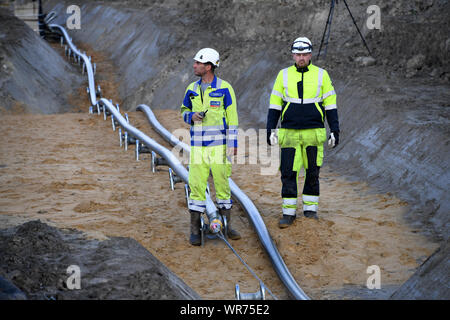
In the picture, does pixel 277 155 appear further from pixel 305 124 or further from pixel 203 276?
pixel 203 276

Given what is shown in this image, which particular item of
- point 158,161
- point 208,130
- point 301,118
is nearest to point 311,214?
point 301,118

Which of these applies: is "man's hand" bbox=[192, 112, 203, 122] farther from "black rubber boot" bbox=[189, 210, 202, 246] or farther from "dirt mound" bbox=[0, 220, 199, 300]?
"dirt mound" bbox=[0, 220, 199, 300]

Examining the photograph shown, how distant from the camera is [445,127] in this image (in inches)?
378

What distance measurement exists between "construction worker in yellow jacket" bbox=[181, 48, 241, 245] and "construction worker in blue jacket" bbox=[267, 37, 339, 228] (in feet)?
2.20

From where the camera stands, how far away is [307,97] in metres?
7.73

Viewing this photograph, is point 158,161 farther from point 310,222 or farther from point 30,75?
point 30,75

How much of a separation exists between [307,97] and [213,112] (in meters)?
1.32

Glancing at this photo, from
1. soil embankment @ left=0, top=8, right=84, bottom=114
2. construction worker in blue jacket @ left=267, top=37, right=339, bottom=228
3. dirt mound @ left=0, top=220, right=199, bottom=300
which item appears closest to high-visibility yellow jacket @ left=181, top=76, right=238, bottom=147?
construction worker in blue jacket @ left=267, top=37, right=339, bottom=228

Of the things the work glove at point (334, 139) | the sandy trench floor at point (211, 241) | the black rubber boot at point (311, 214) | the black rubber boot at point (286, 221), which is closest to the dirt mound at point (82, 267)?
the sandy trench floor at point (211, 241)

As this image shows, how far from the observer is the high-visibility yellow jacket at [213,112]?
746 cm

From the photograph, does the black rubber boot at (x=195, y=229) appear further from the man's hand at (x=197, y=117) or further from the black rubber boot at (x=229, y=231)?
the man's hand at (x=197, y=117)

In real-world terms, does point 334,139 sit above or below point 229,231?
above

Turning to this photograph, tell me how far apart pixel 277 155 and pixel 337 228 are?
16.0ft
